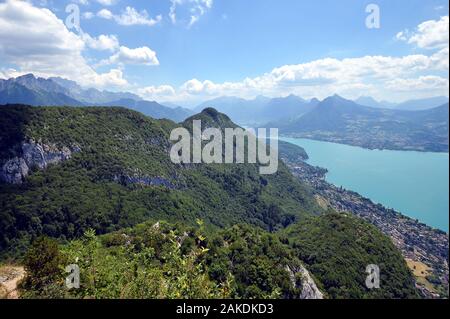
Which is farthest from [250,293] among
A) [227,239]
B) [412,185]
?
[412,185]

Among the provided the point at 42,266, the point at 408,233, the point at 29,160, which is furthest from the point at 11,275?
the point at 408,233

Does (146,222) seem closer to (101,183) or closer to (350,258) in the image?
(350,258)

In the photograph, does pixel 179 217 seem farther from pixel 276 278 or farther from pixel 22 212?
pixel 276 278

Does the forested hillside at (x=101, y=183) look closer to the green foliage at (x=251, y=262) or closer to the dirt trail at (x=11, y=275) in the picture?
the green foliage at (x=251, y=262)

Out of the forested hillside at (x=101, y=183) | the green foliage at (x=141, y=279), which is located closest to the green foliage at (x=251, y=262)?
the green foliage at (x=141, y=279)

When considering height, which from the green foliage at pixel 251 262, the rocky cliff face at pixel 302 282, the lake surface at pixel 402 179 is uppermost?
the green foliage at pixel 251 262
